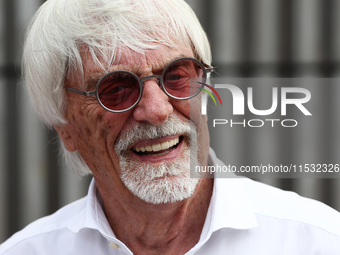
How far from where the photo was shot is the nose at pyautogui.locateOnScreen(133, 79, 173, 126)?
1316 millimetres

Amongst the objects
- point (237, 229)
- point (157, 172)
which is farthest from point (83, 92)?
point (237, 229)

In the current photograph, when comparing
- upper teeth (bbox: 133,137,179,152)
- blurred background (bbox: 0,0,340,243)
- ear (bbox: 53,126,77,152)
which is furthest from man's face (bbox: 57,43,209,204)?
blurred background (bbox: 0,0,340,243)

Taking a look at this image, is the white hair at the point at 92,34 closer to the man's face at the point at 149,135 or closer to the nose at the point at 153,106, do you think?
the man's face at the point at 149,135

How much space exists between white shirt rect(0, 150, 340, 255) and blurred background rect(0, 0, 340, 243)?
1.06 meters

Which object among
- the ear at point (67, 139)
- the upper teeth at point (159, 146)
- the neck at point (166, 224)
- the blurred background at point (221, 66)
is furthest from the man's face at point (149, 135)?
the blurred background at point (221, 66)

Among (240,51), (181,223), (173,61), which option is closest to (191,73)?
(173,61)

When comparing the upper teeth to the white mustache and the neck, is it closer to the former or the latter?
the white mustache

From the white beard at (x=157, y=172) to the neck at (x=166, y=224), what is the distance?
110 millimetres

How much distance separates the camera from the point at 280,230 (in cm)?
143

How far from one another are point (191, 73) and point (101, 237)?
0.91 m

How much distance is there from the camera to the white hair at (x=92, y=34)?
4.53ft

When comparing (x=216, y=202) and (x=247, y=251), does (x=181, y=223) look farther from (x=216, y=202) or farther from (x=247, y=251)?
(x=247, y=251)

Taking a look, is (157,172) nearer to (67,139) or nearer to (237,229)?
(237,229)

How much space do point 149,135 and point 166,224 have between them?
0.47 meters
